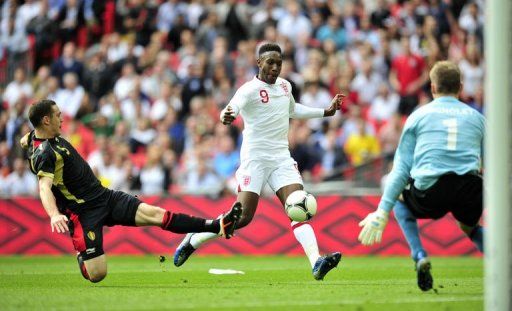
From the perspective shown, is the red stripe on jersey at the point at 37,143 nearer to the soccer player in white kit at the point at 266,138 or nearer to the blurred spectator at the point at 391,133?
the soccer player in white kit at the point at 266,138

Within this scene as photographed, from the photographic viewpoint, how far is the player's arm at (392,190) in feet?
26.3

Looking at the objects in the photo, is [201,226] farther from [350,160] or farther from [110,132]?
[110,132]

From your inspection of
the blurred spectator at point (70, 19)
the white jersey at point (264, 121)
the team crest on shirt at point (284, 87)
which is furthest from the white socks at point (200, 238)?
the blurred spectator at point (70, 19)

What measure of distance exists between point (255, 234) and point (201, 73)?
4.99m

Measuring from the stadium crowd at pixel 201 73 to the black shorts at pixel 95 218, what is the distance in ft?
24.7

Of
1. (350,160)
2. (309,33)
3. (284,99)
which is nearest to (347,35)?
(309,33)

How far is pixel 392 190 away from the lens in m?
8.46

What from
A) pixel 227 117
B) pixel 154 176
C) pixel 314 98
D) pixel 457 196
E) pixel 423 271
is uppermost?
pixel 227 117

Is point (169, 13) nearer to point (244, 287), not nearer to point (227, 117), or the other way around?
point (227, 117)

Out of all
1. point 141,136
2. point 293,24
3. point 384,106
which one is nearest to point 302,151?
point 384,106

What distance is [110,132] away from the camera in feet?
69.1

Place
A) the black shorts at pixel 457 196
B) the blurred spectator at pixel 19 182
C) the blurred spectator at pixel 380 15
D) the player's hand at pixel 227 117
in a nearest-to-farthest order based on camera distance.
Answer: the black shorts at pixel 457 196
the player's hand at pixel 227 117
the blurred spectator at pixel 19 182
the blurred spectator at pixel 380 15

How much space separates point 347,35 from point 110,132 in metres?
5.96

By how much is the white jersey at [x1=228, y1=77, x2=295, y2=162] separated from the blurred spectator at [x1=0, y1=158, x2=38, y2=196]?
939 cm
